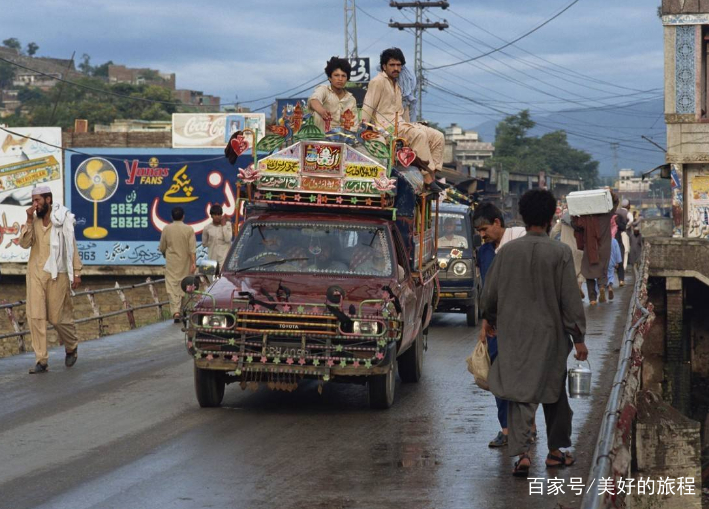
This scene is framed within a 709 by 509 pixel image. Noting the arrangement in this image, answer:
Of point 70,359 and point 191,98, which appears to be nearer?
point 70,359

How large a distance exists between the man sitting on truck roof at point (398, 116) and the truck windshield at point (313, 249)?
179cm

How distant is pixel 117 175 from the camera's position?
39.5 metres

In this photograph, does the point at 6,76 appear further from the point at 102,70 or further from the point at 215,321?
the point at 215,321

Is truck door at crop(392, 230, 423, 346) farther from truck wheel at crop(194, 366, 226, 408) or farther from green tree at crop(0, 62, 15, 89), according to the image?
green tree at crop(0, 62, 15, 89)

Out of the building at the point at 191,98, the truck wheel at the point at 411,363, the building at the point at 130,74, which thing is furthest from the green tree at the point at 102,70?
the truck wheel at the point at 411,363

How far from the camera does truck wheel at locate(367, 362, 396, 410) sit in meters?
10.4

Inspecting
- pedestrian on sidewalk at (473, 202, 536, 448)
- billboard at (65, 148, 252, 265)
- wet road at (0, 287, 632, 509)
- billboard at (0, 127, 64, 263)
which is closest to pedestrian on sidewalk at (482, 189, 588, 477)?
wet road at (0, 287, 632, 509)

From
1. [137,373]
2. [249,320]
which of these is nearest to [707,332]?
[137,373]

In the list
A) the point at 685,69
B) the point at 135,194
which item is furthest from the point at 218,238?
the point at 685,69

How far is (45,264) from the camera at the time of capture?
13359 mm

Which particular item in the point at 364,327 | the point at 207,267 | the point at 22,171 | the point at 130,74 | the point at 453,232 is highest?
the point at 130,74

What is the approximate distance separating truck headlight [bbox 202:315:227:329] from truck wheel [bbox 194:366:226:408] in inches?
20.0

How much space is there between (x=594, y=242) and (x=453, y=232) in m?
3.12

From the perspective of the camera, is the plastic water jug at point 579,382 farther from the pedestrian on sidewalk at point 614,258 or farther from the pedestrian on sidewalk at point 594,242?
the pedestrian on sidewalk at point 614,258
